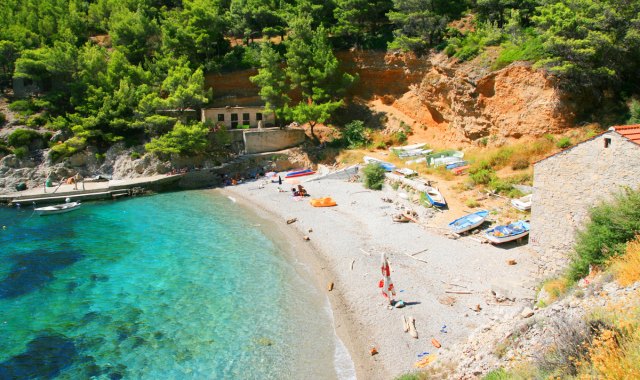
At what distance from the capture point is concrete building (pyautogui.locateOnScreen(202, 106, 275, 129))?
37812 millimetres

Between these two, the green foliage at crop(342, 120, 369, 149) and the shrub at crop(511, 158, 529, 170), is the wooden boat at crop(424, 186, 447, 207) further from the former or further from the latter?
the green foliage at crop(342, 120, 369, 149)

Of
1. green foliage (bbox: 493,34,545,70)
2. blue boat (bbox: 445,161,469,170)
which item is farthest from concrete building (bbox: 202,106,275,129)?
green foliage (bbox: 493,34,545,70)

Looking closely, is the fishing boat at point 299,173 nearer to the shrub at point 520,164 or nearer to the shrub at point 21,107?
the shrub at point 520,164

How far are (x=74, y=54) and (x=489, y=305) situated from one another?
40337mm

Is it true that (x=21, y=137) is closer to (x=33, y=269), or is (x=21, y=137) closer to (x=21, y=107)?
(x=21, y=107)

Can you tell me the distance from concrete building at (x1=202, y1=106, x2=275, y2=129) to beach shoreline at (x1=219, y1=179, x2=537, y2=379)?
47.2 feet

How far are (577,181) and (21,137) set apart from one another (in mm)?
38161

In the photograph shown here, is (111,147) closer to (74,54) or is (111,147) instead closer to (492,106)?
(74,54)

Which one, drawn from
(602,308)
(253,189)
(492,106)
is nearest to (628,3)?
(492,106)

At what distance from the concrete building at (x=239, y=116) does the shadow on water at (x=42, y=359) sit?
25.3 m

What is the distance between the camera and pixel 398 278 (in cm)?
1708

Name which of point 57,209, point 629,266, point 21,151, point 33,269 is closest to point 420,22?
point 57,209

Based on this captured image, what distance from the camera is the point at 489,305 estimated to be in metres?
14.5

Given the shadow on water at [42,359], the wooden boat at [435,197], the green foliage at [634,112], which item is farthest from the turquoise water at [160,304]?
the green foliage at [634,112]
